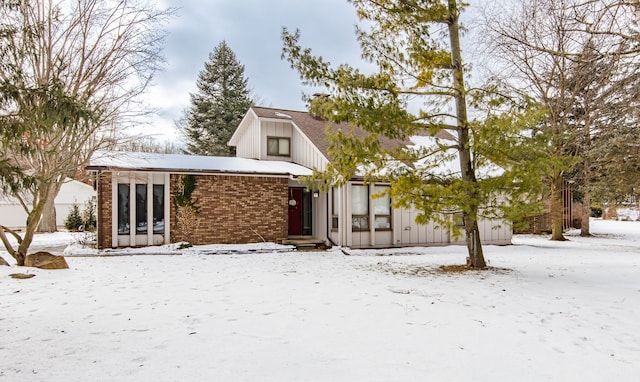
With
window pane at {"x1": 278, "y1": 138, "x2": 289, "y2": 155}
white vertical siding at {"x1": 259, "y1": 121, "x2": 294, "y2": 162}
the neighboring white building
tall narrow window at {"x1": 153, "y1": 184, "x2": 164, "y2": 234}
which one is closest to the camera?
tall narrow window at {"x1": 153, "y1": 184, "x2": 164, "y2": 234}

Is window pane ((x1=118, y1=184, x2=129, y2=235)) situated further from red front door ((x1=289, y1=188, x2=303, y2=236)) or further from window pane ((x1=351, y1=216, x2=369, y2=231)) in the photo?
window pane ((x1=351, y1=216, x2=369, y2=231))

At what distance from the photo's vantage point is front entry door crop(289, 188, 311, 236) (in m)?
15.6

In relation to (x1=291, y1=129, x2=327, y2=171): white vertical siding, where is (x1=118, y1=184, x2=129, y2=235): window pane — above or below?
below

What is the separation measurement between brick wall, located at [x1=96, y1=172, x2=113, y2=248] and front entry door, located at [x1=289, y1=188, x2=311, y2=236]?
20.6ft

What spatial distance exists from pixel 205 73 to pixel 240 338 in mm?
30114

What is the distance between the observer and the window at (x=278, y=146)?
17.1 metres

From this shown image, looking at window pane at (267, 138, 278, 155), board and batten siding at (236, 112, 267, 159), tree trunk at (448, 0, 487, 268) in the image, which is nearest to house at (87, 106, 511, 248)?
window pane at (267, 138, 278, 155)

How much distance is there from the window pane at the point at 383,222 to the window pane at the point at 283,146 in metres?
5.38

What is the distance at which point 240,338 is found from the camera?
445 cm

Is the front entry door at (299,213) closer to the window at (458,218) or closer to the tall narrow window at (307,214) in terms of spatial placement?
the tall narrow window at (307,214)

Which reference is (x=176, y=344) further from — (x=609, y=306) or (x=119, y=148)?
(x=119, y=148)

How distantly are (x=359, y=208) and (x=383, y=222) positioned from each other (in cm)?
110

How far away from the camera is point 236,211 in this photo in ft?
44.9

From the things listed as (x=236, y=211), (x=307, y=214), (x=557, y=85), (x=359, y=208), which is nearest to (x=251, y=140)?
(x=307, y=214)
